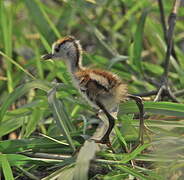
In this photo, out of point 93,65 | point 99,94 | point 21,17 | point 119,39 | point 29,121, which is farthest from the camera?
point 21,17

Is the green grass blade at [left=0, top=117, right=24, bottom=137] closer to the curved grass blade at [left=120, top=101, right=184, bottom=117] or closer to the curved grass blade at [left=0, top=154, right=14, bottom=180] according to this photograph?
the curved grass blade at [left=0, top=154, right=14, bottom=180]

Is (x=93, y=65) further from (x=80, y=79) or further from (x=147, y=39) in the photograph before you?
(x=80, y=79)

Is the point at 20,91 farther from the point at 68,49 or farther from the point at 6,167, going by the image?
the point at 6,167

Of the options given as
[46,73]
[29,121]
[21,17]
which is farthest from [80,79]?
Answer: [21,17]

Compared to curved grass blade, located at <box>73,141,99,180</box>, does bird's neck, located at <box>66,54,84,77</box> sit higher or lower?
higher

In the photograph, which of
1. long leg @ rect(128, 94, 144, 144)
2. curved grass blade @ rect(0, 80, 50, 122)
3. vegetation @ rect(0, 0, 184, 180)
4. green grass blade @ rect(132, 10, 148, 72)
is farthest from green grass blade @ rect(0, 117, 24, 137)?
green grass blade @ rect(132, 10, 148, 72)

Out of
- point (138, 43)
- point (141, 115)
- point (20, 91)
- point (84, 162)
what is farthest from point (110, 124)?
point (138, 43)

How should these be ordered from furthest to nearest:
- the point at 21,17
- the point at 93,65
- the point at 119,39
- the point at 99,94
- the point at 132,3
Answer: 1. the point at 21,17
2. the point at 119,39
3. the point at 132,3
4. the point at 93,65
5. the point at 99,94

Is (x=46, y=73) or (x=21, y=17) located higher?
(x=21, y=17)
